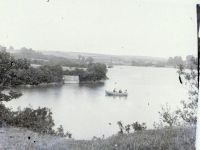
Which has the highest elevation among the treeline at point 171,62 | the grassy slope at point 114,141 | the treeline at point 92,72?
the treeline at point 171,62

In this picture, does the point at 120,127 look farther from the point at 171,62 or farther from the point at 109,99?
the point at 171,62

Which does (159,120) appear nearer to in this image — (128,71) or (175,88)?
(175,88)

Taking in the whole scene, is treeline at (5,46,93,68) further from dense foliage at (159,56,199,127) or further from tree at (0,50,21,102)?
dense foliage at (159,56,199,127)

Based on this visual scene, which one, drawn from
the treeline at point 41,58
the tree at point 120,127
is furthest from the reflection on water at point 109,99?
the treeline at point 41,58

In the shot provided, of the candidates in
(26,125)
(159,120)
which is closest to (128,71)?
(159,120)

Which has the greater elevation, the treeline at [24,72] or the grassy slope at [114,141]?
the treeline at [24,72]

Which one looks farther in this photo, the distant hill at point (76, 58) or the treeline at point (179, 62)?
the treeline at point (179, 62)

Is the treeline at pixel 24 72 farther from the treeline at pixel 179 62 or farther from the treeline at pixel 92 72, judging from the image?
the treeline at pixel 179 62

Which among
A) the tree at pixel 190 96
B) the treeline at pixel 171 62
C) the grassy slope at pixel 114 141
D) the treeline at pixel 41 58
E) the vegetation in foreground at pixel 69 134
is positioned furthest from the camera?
the tree at pixel 190 96
